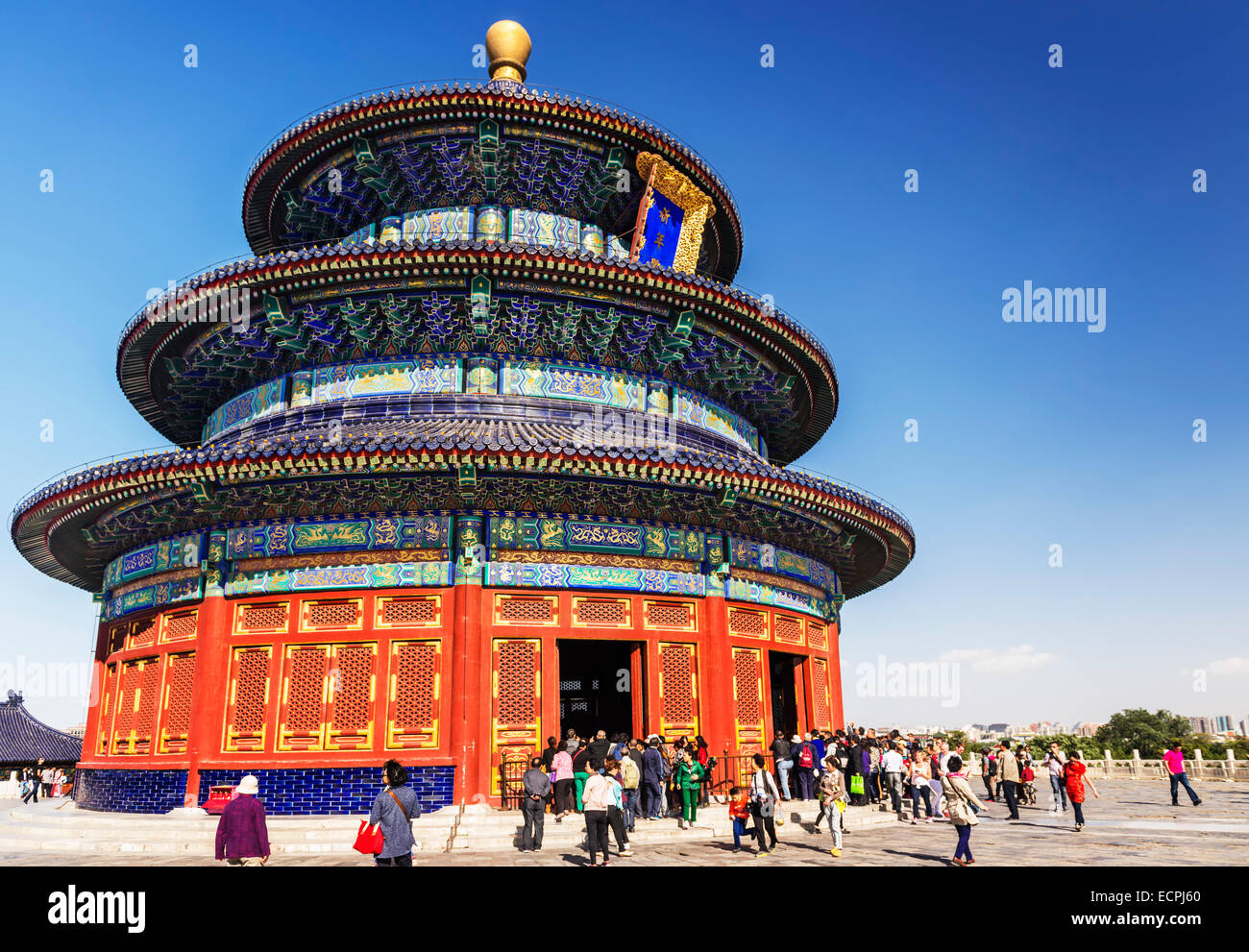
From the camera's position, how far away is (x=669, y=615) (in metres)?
16.9

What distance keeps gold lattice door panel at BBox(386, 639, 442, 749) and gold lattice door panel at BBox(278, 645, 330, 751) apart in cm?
124

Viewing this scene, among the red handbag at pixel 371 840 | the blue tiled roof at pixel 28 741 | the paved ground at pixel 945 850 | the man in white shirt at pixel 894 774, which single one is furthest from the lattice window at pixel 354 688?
the blue tiled roof at pixel 28 741

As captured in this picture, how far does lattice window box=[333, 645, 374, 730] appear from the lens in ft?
50.0

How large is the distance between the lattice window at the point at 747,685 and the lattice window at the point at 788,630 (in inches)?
39.9

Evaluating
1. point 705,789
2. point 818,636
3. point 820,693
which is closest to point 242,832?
point 705,789

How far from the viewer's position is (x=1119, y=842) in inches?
529

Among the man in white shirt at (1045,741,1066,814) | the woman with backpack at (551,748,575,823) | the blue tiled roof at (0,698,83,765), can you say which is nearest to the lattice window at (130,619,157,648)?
the woman with backpack at (551,748,575,823)

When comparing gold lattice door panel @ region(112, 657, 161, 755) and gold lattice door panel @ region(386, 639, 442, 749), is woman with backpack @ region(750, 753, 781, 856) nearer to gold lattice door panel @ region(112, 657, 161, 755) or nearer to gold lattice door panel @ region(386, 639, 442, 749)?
gold lattice door panel @ region(386, 639, 442, 749)

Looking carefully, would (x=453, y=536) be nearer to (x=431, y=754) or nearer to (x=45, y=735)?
(x=431, y=754)

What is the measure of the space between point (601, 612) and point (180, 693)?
803 cm

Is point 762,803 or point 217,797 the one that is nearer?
point 762,803

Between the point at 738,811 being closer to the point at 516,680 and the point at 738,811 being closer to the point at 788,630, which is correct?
the point at 516,680
